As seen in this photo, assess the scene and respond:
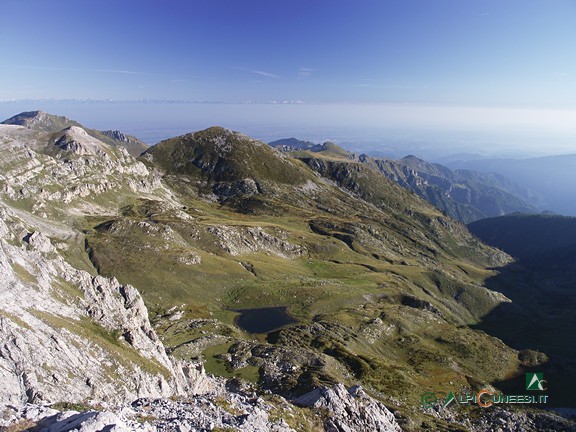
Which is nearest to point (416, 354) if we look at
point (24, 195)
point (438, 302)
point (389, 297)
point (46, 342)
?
point (389, 297)

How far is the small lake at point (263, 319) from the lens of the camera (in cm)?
11100

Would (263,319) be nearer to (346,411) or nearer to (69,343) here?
(346,411)

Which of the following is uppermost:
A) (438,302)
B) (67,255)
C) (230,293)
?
(67,255)

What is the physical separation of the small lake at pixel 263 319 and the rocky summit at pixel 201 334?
0.87 metres

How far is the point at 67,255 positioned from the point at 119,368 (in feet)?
283

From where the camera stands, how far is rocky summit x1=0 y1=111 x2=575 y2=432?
38219 mm

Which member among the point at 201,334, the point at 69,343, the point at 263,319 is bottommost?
the point at 263,319

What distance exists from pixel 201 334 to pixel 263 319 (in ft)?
90.6

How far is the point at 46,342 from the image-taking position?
41.6m

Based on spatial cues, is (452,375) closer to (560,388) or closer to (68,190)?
(560,388)

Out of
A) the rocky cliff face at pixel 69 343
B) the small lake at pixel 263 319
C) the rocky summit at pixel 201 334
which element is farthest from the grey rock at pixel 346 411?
the small lake at pixel 263 319

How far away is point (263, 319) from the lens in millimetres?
117438

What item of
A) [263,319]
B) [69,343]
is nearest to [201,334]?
[263,319]

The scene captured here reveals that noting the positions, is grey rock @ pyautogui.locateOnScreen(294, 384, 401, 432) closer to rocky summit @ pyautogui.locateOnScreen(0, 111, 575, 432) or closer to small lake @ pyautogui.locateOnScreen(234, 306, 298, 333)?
rocky summit @ pyautogui.locateOnScreen(0, 111, 575, 432)
